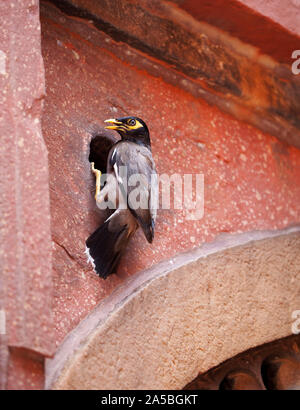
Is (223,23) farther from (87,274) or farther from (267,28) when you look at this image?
(87,274)

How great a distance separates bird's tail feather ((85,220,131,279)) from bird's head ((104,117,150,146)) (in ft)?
1.21

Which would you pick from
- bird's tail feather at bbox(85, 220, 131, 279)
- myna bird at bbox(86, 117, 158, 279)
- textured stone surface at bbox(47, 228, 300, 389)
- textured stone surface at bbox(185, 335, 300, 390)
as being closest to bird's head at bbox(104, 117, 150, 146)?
myna bird at bbox(86, 117, 158, 279)

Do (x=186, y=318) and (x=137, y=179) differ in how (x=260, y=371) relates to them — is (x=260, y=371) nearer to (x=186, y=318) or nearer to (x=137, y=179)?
(x=186, y=318)

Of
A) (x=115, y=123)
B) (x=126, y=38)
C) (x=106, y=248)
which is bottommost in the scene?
(x=106, y=248)

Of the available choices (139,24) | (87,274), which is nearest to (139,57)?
(139,24)

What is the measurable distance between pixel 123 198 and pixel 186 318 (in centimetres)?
46

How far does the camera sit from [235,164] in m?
2.65

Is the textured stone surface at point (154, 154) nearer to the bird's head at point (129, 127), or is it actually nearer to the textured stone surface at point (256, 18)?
the bird's head at point (129, 127)

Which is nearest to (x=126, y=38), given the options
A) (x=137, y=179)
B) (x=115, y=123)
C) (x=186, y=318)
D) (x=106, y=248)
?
(x=115, y=123)

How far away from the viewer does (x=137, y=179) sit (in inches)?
83.9

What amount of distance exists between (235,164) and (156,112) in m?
0.42

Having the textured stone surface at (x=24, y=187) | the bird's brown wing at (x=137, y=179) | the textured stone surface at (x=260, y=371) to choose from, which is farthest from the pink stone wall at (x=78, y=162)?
the textured stone surface at (x=260, y=371)

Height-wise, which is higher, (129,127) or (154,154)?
(129,127)

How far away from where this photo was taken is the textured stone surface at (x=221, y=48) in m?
2.42
